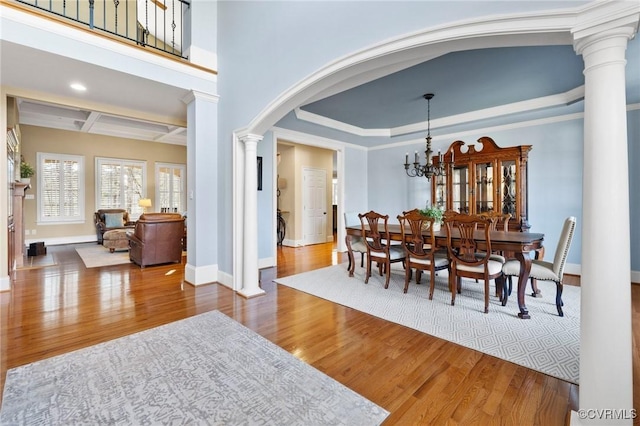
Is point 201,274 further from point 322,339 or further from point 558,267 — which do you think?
point 558,267

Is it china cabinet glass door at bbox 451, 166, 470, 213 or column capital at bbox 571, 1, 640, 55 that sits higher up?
column capital at bbox 571, 1, 640, 55

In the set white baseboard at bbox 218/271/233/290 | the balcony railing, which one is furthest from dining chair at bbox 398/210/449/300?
the balcony railing

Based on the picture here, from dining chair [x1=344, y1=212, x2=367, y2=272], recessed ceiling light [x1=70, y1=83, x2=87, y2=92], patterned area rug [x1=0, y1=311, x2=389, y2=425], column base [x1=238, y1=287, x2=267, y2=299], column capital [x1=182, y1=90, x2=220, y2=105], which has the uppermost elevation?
recessed ceiling light [x1=70, y1=83, x2=87, y2=92]

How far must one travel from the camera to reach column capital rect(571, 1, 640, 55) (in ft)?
4.12

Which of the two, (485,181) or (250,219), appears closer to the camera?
(250,219)

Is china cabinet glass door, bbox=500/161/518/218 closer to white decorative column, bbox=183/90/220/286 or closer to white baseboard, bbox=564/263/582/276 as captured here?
white baseboard, bbox=564/263/582/276

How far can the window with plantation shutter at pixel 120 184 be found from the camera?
25.9 feet

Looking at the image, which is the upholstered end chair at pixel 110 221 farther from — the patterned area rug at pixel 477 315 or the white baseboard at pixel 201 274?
the patterned area rug at pixel 477 315

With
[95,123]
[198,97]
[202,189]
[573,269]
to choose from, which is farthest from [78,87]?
[573,269]

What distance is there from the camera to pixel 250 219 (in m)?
3.60

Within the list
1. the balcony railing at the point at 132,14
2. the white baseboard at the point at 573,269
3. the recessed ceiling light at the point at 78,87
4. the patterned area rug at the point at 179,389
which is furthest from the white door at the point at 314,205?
the patterned area rug at the point at 179,389

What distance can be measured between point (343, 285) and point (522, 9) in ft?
10.5

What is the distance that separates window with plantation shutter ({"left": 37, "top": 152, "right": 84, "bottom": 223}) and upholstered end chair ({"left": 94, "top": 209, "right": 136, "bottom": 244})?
22.2 inches

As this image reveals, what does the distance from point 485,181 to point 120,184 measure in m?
8.96
